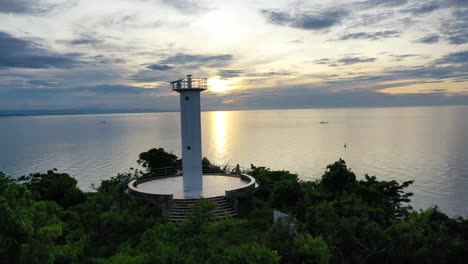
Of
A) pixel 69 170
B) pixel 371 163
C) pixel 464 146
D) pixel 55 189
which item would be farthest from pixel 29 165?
pixel 464 146

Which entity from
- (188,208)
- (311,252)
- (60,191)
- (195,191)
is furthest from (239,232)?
(60,191)

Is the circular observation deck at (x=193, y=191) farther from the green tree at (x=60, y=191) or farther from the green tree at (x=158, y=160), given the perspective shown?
the green tree at (x=158, y=160)

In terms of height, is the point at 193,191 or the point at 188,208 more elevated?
the point at 193,191

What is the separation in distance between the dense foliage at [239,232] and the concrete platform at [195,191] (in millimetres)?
1572

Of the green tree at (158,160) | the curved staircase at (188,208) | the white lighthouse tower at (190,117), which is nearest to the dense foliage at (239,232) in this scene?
the curved staircase at (188,208)

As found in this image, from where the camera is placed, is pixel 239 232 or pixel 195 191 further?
pixel 195 191

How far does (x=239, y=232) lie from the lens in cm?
1855

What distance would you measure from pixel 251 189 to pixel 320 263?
1247 cm

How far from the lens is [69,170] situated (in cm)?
6081

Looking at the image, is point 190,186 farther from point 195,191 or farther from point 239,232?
point 239,232

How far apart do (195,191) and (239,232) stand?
20.8 ft

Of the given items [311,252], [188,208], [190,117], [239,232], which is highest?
[190,117]

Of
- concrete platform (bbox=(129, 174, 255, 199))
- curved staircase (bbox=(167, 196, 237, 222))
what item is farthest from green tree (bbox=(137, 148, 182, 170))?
curved staircase (bbox=(167, 196, 237, 222))

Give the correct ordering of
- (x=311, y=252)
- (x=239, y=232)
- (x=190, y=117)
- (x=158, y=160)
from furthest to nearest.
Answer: (x=158, y=160) < (x=190, y=117) < (x=239, y=232) < (x=311, y=252)
